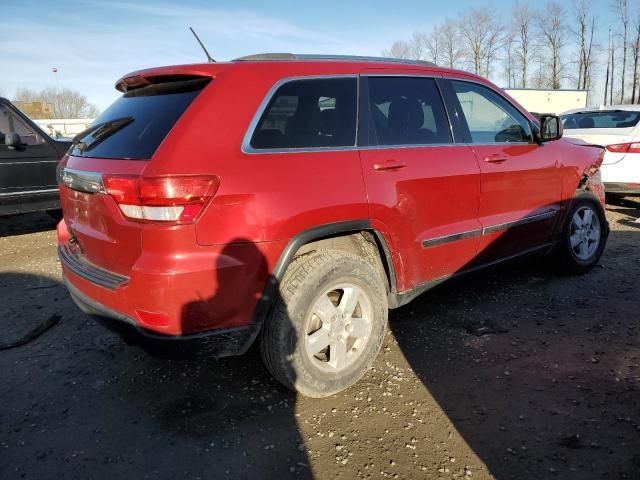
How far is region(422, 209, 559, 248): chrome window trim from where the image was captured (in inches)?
125

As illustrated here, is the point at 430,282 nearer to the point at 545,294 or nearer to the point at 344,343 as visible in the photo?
the point at 344,343

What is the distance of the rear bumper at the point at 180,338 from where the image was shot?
2.30 metres

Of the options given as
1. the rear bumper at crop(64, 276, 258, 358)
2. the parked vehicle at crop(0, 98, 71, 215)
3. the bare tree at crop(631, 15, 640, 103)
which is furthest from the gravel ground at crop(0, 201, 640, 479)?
the bare tree at crop(631, 15, 640, 103)

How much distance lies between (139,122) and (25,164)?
4.97 m

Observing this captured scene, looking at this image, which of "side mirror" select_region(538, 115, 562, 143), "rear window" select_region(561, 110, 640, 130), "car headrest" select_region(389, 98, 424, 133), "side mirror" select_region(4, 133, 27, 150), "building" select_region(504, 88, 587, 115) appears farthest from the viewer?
"building" select_region(504, 88, 587, 115)

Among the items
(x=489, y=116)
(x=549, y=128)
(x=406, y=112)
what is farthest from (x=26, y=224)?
(x=549, y=128)

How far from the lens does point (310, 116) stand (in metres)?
2.69

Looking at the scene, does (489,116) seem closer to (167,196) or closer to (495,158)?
(495,158)

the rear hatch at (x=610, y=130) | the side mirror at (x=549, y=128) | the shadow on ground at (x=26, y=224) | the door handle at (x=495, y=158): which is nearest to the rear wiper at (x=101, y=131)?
the door handle at (x=495, y=158)

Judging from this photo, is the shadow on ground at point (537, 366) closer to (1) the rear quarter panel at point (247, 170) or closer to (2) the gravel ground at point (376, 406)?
(2) the gravel ground at point (376, 406)

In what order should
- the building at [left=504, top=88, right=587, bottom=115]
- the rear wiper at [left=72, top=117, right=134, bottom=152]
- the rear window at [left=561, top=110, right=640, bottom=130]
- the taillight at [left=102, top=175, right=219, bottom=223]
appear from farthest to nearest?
the building at [left=504, top=88, right=587, bottom=115]
the rear window at [left=561, top=110, right=640, bottom=130]
the rear wiper at [left=72, top=117, right=134, bottom=152]
the taillight at [left=102, top=175, right=219, bottom=223]

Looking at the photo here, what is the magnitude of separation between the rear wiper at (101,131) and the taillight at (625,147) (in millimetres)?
6734

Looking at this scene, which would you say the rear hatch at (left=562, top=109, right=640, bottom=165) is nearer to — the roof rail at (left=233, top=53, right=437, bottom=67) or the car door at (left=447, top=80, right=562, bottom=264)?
the car door at (left=447, top=80, right=562, bottom=264)

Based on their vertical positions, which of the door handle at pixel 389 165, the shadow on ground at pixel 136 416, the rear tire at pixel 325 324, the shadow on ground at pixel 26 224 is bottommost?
the shadow on ground at pixel 136 416
